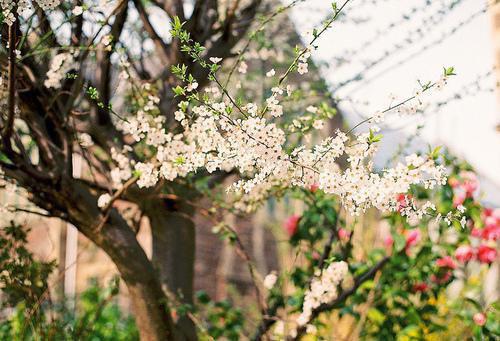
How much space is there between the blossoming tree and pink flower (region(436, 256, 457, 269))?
621mm

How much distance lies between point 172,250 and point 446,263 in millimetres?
1707

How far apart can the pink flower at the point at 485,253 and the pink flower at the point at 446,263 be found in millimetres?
328

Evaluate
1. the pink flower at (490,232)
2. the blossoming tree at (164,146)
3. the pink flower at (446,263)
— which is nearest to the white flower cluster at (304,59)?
the blossoming tree at (164,146)

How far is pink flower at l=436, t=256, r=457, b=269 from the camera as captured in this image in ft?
14.6

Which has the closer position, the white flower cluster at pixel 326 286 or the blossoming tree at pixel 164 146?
the blossoming tree at pixel 164 146

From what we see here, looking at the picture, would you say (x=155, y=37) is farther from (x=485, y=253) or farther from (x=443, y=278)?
(x=485, y=253)

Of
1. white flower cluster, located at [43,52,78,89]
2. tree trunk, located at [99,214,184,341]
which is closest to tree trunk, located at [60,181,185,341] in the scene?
tree trunk, located at [99,214,184,341]

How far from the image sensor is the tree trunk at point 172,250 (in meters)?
4.00

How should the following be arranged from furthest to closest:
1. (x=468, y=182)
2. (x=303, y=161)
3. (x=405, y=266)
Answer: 1. (x=468, y=182)
2. (x=405, y=266)
3. (x=303, y=161)

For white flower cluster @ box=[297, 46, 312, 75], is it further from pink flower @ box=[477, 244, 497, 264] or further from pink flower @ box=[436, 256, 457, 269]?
pink flower @ box=[477, 244, 497, 264]

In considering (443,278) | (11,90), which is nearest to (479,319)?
(443,278)

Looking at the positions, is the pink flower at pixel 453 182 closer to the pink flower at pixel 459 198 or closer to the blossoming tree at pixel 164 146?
the pink flower at pixel 459 198

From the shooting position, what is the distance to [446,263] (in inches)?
179

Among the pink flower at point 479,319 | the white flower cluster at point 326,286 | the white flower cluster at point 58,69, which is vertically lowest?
the pink flower at point 479,319
